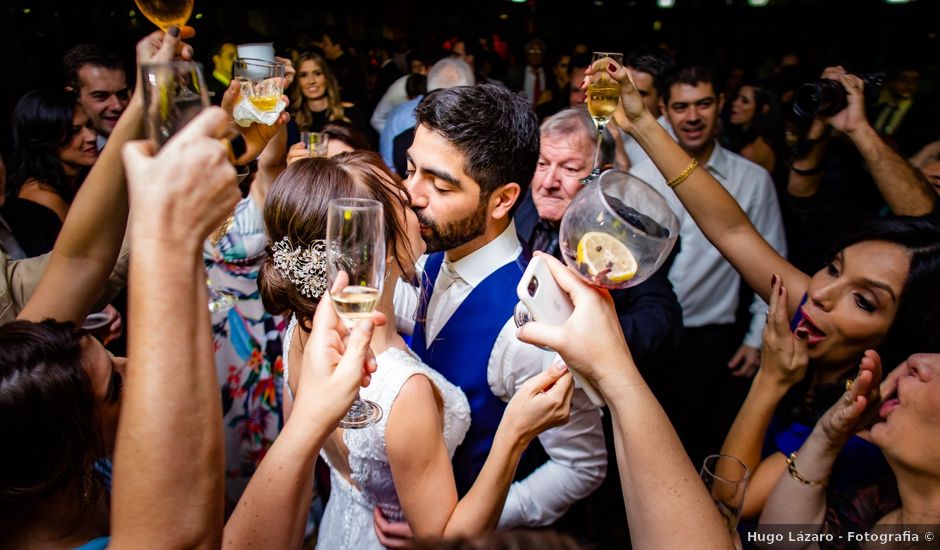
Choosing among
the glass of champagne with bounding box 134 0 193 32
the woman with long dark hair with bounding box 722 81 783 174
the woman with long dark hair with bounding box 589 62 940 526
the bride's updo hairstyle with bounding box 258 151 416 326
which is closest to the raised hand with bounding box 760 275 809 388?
the woman with long dark hair with bounding box 589 62 940 526

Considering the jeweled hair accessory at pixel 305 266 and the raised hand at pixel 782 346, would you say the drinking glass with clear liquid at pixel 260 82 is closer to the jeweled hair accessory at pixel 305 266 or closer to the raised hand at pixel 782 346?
the jeweled hair accessory at pixel 305 266

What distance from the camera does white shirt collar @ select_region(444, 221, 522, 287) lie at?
6.06ft

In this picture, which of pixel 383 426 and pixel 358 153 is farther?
pixel 358 153

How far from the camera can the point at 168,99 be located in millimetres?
773

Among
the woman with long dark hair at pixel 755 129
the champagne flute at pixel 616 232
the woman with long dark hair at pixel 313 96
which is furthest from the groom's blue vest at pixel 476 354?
the woman with long dark hair at pixel 755 129

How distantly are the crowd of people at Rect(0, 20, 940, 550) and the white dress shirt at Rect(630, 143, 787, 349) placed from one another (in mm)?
15

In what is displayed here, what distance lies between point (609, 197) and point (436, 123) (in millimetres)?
905

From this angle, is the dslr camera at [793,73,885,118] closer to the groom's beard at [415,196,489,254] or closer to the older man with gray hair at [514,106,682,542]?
the older man with gray hair at [514,106,682,542]

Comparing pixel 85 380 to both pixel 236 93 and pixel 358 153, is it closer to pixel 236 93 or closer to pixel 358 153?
pixel 358 153

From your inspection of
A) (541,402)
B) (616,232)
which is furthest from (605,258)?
(541,402)

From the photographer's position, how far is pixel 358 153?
1.54m

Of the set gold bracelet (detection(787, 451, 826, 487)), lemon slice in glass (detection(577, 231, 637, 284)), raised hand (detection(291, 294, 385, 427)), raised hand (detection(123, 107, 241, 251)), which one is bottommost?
gold bracelet (detection(787, 451, 826, 487))

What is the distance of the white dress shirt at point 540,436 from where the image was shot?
167 cm

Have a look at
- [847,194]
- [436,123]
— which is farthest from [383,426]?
[847,194]
